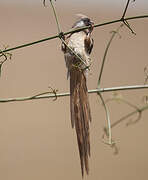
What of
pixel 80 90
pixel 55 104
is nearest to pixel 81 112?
pixel 80 90

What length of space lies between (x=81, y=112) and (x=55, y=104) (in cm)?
124

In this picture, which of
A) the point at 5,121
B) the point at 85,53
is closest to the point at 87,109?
the point at 85,53

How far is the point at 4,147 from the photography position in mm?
1682

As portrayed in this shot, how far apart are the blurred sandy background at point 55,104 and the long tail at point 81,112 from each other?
3.67ft

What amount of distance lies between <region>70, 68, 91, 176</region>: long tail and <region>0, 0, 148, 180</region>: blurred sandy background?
112 cm

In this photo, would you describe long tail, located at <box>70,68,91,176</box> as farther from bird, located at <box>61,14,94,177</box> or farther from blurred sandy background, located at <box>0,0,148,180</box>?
blurred sandy background, located at <box>0,0,148,180</box>

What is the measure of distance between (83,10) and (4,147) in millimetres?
671

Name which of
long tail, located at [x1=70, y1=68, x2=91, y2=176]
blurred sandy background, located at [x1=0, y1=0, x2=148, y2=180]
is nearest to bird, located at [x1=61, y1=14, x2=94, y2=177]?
long tail, located at [x1=70, y1=68, x2=91, y2=176]

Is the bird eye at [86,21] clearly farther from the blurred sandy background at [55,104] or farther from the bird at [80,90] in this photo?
the blurred sandy background at [55,104]

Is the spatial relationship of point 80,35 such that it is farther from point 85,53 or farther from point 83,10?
point 83,10

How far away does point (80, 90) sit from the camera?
22.1 inches

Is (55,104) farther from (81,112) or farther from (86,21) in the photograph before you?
(81,112)

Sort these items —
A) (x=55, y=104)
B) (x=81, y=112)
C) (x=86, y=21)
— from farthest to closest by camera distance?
1. (x=55, y=104)
2. (x=86, y=21)
3. (x=81, y=112)

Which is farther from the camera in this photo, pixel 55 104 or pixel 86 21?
pixel 55 104
